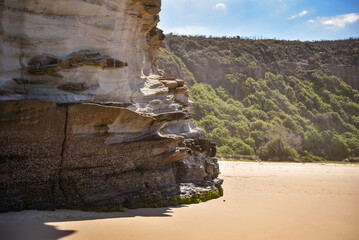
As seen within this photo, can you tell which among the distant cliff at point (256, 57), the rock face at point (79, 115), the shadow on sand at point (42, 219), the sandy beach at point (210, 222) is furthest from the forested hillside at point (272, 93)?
the shadow on sand at point (42, 219)

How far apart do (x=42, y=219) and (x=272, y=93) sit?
3454 cm

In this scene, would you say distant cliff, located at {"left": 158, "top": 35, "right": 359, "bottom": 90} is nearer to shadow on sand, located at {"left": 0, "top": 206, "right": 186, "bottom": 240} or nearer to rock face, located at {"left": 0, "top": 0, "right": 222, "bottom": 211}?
rock face, located at {"left": 0, "top": 0, "right": 222, "bottom": 211}

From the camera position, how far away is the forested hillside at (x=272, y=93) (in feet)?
94.2

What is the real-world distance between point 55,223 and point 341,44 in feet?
174

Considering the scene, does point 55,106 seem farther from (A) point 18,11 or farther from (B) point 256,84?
(B) point 256,84

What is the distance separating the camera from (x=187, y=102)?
10445 millimetres

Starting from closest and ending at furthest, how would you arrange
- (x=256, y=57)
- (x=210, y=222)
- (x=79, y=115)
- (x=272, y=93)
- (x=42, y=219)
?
(x=42, y=219) → (x=210, y=222) → (x=79, y=115) → (x=272, y=93) → (x=256, y=57)

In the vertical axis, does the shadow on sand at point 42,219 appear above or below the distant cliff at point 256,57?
below

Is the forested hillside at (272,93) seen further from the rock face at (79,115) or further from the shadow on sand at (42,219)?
the shadow on sand at (42,219)

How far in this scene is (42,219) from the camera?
477 cm

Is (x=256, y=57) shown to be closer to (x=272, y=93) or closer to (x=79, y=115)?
(x=272, y=93)

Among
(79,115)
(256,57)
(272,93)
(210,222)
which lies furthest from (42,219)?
(256,57)

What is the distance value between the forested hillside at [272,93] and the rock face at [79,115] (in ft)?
61.5

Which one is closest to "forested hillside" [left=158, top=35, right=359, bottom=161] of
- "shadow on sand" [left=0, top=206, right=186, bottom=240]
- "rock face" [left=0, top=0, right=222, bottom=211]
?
"rock face" [left=0, top=0, right=222, bottom=211]
